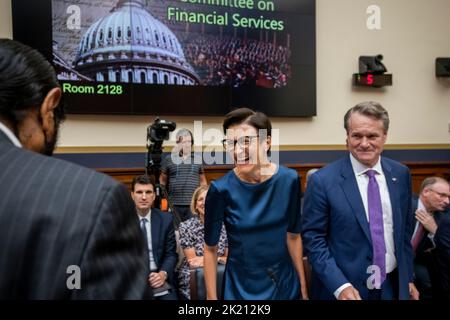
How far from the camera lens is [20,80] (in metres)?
0.78

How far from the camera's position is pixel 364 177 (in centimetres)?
174

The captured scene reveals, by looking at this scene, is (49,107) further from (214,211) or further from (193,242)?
(193,242)

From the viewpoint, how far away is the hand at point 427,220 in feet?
9.90

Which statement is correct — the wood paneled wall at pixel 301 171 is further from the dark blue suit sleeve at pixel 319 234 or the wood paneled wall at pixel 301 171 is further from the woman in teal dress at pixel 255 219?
the dark blue suit sleeve at pixel 319 234

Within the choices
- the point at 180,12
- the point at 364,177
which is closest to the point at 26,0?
the point at 180,12

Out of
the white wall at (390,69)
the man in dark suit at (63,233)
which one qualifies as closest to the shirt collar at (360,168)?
the man in dark suit at (63,233)

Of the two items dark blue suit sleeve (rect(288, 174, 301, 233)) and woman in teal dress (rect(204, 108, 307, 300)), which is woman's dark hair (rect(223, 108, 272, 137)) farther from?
dark blue suit sleeve (rect(288, 174, 301, 233))

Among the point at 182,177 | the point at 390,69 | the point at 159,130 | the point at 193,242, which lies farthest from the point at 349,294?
the point at 390,69

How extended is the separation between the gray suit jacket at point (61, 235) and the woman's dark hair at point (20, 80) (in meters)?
0.11

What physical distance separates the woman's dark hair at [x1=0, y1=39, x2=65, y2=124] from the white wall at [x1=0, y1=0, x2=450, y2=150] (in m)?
4.29

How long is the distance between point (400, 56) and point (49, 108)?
18.9 feet

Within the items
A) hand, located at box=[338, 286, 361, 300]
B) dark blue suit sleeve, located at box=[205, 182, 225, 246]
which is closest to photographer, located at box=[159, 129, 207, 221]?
dark blue suit sleeve, located at box=[205, 182, 225, 246]

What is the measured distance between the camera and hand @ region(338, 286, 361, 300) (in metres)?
1.58
